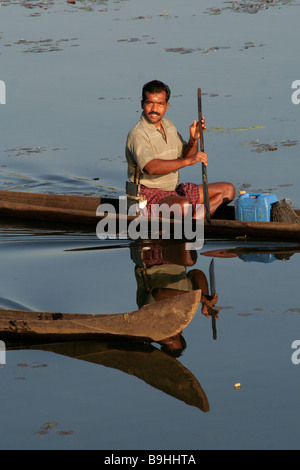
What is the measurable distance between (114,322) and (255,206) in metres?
2.17

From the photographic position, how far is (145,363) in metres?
5.01

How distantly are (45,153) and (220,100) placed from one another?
2383mm

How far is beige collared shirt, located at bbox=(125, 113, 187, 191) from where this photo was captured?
258 inches

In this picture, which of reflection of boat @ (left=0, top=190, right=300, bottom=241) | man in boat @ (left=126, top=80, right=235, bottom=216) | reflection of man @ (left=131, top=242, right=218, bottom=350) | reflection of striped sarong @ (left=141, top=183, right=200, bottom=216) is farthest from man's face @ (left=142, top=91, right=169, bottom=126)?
reflection of man @ (left=131, top=242, right=218, bottom=350)

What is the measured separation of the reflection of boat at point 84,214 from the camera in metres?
6.74

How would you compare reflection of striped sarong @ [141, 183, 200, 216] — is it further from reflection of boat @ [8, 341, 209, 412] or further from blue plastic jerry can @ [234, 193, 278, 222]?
reflection of boat @ [8, 341, 209, 412]

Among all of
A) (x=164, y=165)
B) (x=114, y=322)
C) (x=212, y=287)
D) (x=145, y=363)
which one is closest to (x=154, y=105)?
(x=164, y=165)

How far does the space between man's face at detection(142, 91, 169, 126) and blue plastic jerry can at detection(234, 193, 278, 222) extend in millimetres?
936

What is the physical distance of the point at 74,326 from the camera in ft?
16.7

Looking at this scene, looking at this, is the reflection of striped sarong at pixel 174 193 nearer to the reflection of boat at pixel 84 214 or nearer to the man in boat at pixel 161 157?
the man in boat at pixel 161 157

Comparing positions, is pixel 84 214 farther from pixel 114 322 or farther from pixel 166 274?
pixel 114 322

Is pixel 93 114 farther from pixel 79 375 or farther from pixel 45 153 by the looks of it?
pixel 79 375

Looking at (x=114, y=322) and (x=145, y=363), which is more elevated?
(x=114, y=322)

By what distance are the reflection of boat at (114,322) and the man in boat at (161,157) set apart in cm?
164
